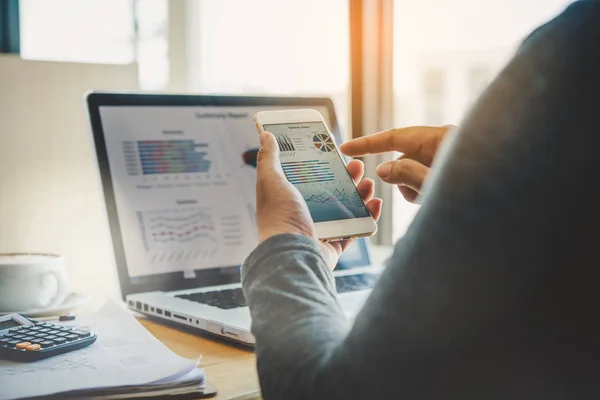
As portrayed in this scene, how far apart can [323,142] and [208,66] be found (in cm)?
148

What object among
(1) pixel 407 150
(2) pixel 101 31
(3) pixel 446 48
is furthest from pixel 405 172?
(2) pixel 101 31

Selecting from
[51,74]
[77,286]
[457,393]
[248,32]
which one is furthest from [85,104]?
[248,32]

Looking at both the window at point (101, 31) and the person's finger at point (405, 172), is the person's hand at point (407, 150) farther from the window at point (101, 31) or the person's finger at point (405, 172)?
the window at point (101, 31)

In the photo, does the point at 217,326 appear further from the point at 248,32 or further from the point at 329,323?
the point at 248,32

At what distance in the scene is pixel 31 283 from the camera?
91cm

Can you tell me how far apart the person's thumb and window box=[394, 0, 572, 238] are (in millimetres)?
794

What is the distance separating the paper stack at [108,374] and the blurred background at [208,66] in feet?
1.03

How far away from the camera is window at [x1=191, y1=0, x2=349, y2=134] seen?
1831mm

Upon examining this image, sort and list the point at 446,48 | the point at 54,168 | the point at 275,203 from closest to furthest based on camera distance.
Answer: the point at 275,203 → the point at 54,168 → the point at 446,48

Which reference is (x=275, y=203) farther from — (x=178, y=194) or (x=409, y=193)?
(x=178, y=194)

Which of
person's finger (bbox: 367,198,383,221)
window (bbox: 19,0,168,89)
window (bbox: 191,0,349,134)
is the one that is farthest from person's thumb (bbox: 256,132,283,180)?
window (bbox: 19,0,168,89)

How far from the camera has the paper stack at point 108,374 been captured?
58 centimetres

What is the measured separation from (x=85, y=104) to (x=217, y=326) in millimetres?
425

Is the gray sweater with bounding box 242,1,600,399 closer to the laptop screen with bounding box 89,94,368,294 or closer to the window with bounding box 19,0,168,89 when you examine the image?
the laptop screen with bounding box 89,94,368,294
